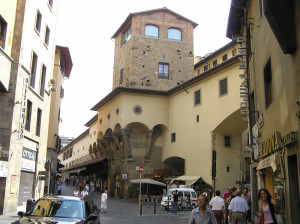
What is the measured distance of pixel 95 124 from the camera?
51.0 metres

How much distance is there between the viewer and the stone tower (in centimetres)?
4069

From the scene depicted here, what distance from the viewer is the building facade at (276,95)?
8125mm

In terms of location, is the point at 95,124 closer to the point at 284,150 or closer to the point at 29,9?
the point at 29,9

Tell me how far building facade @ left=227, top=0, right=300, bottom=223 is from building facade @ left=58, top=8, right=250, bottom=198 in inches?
441

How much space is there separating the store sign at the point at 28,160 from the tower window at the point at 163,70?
2171cm

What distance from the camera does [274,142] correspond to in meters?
10.6

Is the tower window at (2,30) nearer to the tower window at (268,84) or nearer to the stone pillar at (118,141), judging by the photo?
the tower window at (268,84)

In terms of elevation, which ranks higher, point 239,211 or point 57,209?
point 57,209

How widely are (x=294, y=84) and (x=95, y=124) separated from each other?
44345mm

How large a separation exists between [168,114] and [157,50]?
30.6 ft

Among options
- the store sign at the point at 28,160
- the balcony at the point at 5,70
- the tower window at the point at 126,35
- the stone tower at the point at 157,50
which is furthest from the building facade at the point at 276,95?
the tower window at the point at 126,35

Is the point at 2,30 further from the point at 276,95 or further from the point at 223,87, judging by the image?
the point at 223,87

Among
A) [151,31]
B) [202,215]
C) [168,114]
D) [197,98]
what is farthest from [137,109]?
[202,215]

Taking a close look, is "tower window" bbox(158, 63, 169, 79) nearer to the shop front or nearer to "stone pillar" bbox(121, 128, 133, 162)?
"stone pillar" bbox(121, 128, 133, 162)
